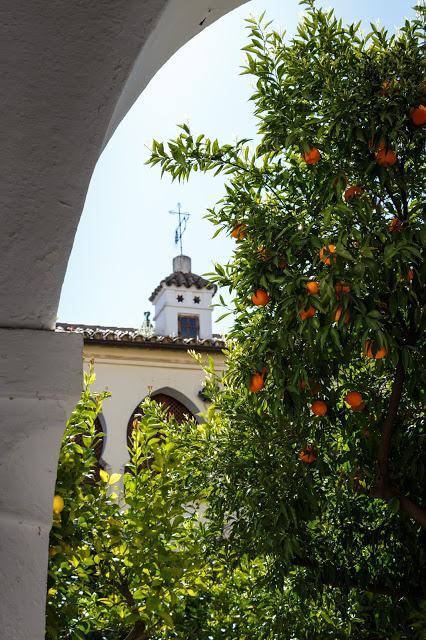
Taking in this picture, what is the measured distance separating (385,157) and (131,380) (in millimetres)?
9580

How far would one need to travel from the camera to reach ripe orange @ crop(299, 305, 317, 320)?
120 inches

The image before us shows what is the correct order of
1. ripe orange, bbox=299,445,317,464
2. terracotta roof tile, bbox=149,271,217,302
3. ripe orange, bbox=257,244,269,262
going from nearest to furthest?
ripe orange, bbox=257,244,269,262 < ripe orange, bbox=299,445,317,464 < terracotta roof tile, bbox=149,271,217,302

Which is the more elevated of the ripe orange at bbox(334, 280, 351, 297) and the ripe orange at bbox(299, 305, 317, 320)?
the ripe orange at bbox(334, 280, 351, 297)

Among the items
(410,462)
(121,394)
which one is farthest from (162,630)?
(121,394)

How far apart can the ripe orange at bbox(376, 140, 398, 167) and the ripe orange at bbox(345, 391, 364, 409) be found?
108 centimetres

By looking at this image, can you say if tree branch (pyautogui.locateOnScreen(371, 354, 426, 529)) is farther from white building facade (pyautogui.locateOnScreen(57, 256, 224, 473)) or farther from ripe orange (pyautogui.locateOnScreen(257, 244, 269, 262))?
white building facade (pyautogui.locateOnScreen(57, 256, 224, 473))

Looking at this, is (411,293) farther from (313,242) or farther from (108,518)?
(108,518)

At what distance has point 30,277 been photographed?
1230mm

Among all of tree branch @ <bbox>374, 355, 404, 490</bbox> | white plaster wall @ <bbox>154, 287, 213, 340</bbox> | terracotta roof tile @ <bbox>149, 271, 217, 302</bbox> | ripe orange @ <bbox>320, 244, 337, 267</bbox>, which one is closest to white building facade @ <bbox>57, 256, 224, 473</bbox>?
white plaster wall @ <bbox>154, 287, 213, 340</bbox>

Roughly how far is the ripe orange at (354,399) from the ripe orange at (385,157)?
1082 mm

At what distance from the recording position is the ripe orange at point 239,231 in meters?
3.46

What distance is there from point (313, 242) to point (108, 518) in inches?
63.1

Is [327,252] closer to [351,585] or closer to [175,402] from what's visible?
[351,585]

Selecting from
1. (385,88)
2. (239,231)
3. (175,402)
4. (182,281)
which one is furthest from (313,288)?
(182,281)
